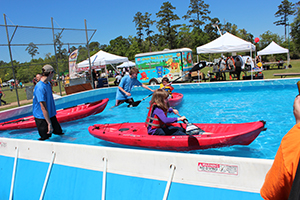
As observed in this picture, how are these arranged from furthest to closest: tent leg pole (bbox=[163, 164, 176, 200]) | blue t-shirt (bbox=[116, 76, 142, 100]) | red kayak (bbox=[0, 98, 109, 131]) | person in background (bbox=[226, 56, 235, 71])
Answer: person in background (bbox=[226, 56, 235, 71]), blue t-shirt (bbox=[116, 76, 142, 100]), red kayak (bbox=[0, 98, 109, 131]), tent leg pole (bbox=[163, 164, 176, 200])

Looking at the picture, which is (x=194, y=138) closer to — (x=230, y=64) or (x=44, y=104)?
(x=44, y=104)

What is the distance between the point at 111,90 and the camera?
50.9ft

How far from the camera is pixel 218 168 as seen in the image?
7.18ft

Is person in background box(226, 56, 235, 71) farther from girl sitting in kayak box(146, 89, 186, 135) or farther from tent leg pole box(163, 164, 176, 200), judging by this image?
tent leg pole box(163, 164, 176, 200)

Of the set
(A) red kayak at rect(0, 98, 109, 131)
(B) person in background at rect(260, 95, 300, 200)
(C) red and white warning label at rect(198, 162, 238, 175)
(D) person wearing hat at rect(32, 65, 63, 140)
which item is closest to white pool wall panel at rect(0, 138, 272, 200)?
(C) red and white warning label at rect(198, 162, 238, 175)

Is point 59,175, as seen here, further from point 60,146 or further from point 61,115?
point 61,115

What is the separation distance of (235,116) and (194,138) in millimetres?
3881

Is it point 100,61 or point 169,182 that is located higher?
point 100,61

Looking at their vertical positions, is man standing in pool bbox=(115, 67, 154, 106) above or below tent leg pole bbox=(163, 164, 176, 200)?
above

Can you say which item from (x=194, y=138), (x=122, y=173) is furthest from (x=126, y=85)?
(x=122, y=173)

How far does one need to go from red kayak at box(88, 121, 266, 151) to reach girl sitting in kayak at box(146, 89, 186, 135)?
0.68ft

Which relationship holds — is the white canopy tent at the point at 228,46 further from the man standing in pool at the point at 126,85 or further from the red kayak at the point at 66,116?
the red kayak at the point at 66,116

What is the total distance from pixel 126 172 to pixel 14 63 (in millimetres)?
11488

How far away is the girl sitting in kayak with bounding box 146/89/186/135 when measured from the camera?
4.14 meters
